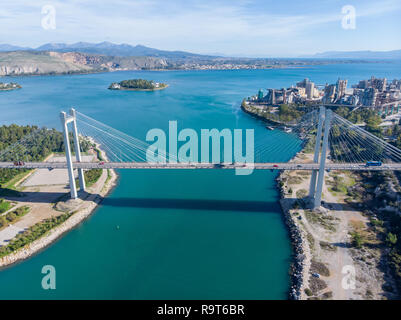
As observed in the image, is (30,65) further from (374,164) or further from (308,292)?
(308,292)

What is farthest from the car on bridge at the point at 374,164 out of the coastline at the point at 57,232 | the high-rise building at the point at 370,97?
the high-rise building at the point at 370,97

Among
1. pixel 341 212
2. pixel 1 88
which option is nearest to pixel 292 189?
pixel 341 212

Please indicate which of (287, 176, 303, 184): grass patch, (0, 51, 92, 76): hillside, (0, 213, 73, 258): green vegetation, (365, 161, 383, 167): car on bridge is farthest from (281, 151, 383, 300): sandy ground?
(0, 51, 92, 76): hillside

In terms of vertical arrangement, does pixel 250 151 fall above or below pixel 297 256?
above

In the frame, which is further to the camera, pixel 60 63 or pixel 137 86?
pixel 60 63

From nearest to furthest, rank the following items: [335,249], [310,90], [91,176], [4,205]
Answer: [335,249] < [4,205] < [91,176] < [310,90]

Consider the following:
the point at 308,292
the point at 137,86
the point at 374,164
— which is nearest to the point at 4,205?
the point at 308,292

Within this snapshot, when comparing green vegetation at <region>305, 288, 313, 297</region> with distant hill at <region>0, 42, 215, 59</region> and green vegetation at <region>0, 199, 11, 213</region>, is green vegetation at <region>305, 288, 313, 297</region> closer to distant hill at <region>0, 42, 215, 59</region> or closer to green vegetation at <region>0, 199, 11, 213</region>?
green vegetation at <region>0, 199, 11, 213</region>

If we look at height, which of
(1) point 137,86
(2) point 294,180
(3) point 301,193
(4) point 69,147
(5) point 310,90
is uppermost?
(1) point 137,86
